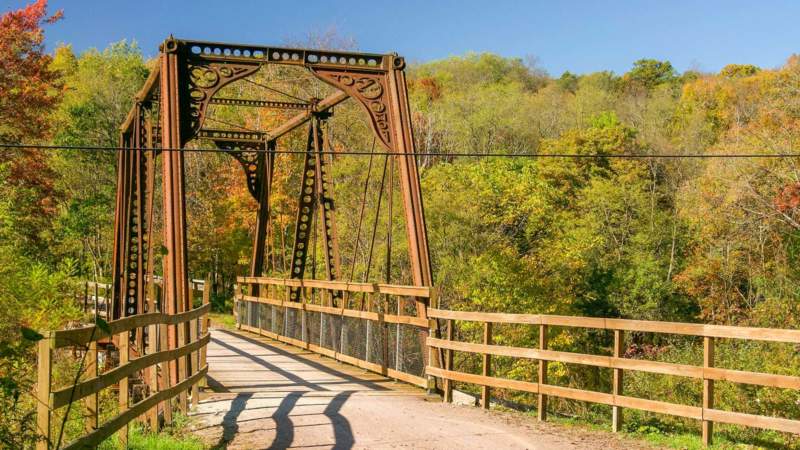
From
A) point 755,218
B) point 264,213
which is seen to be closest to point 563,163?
point 755,218

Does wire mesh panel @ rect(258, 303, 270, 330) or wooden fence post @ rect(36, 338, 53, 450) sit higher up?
wooden fence post @ rect(36, 338, 53, 450)

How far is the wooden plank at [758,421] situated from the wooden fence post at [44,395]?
542 centimetres

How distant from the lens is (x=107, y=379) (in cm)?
621

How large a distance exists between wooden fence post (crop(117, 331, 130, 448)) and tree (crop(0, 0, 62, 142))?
18.6m

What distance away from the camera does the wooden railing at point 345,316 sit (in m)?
11.6

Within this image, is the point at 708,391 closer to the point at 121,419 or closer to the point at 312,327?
the point at 121,419

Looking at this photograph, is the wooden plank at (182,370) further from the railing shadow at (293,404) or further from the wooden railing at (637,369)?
the wooden railing at (637,369)

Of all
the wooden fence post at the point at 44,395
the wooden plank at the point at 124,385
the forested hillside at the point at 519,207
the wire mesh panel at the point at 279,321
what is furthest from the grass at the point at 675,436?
the wire mesh panel at the point at 279,321

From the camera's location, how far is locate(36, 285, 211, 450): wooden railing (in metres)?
5.21

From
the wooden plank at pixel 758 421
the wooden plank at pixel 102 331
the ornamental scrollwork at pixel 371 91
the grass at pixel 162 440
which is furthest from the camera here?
the ornamental scrollwork at pixel 371 91

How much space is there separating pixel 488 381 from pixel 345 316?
461 centimetres

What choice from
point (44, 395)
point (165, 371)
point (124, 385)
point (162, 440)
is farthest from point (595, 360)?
point (44, 395)

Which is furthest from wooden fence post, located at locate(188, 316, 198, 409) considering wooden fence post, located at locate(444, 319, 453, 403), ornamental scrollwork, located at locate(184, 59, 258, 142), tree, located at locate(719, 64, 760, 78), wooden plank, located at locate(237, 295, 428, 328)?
tree, located at locate(719, 64, 760, 78)

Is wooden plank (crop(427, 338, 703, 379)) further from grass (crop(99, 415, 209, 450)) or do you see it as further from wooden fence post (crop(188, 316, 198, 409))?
grass (crop(99, 415, 209, 450))
